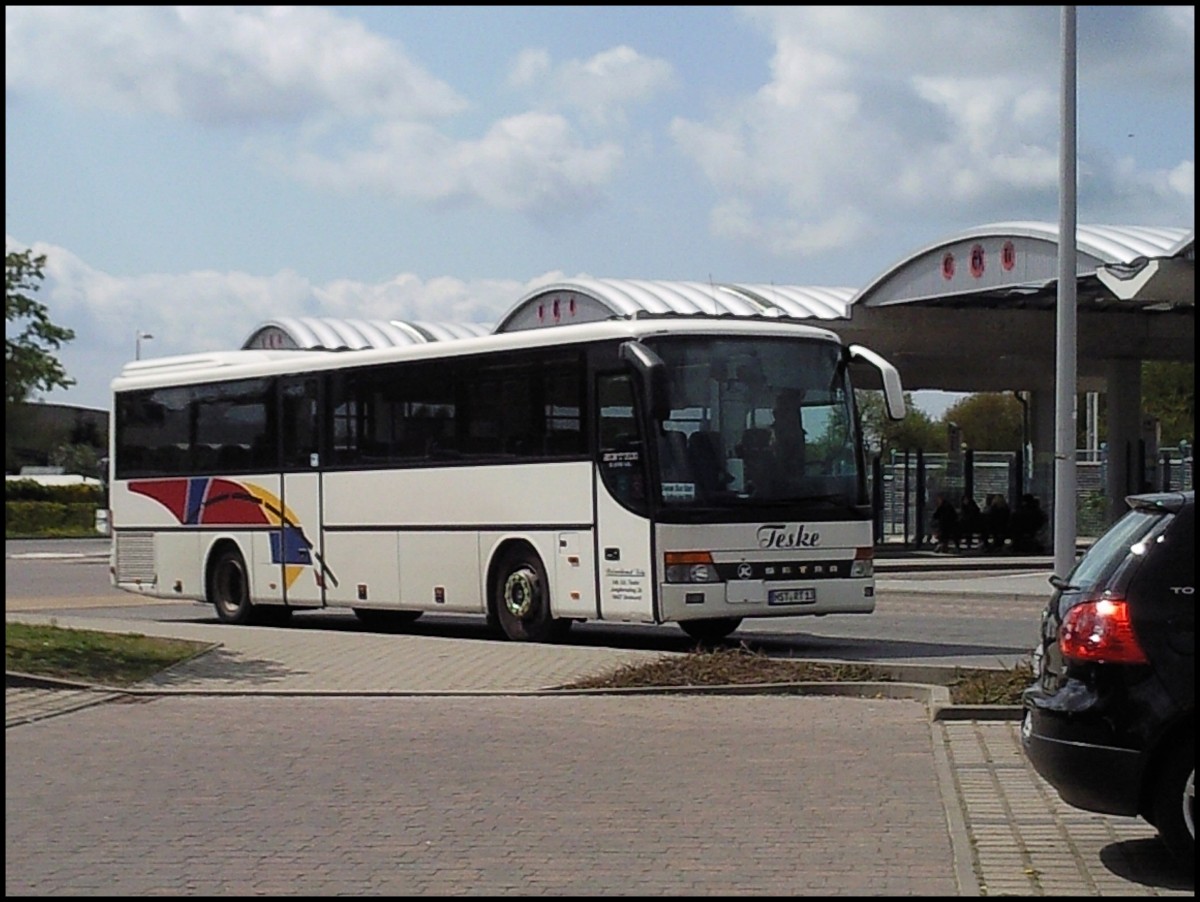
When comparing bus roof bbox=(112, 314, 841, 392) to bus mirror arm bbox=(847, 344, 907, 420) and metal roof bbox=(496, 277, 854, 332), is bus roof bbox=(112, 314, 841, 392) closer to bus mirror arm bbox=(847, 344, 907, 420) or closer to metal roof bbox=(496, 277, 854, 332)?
bus mirror arm bbox=(847, 344, 907, 420)

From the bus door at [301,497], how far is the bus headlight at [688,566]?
5832mm

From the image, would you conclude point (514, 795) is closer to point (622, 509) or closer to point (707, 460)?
point (622, 509)

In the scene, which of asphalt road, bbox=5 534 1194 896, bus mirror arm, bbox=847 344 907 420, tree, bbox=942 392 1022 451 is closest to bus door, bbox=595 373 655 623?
asphalt road, bbox=5 534 1194 896

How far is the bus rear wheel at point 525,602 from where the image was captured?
59.4 ft

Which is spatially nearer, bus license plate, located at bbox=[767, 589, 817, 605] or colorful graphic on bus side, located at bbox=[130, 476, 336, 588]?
Result: bus license plate, located at bbox=[767, 589, 817, 605]

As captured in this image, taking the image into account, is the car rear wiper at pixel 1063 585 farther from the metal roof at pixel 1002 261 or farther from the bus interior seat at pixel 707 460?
the metal roof at pixel 1002 261

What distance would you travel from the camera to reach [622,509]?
56.3ft

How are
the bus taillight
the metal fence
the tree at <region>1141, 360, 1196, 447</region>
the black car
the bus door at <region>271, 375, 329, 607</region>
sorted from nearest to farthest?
the black car
the bus taillight
the bus door at <region>271, 375, 329, 607</region>
the metal fence
the tree at <region>1141, 360, 1196, 447</region>

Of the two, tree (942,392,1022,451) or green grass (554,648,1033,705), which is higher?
tree (942,392,1022,451)

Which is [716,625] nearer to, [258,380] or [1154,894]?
[258,380]

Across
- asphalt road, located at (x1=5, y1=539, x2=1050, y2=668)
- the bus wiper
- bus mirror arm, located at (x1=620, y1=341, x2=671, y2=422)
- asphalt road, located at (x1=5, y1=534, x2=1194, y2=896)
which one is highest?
bus mirror arm, located at (x1=620, y1=341, x2=671, y2=422)

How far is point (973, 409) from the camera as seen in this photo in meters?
88.0

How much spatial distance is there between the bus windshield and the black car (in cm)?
A: 939

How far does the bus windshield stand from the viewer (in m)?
17.0
